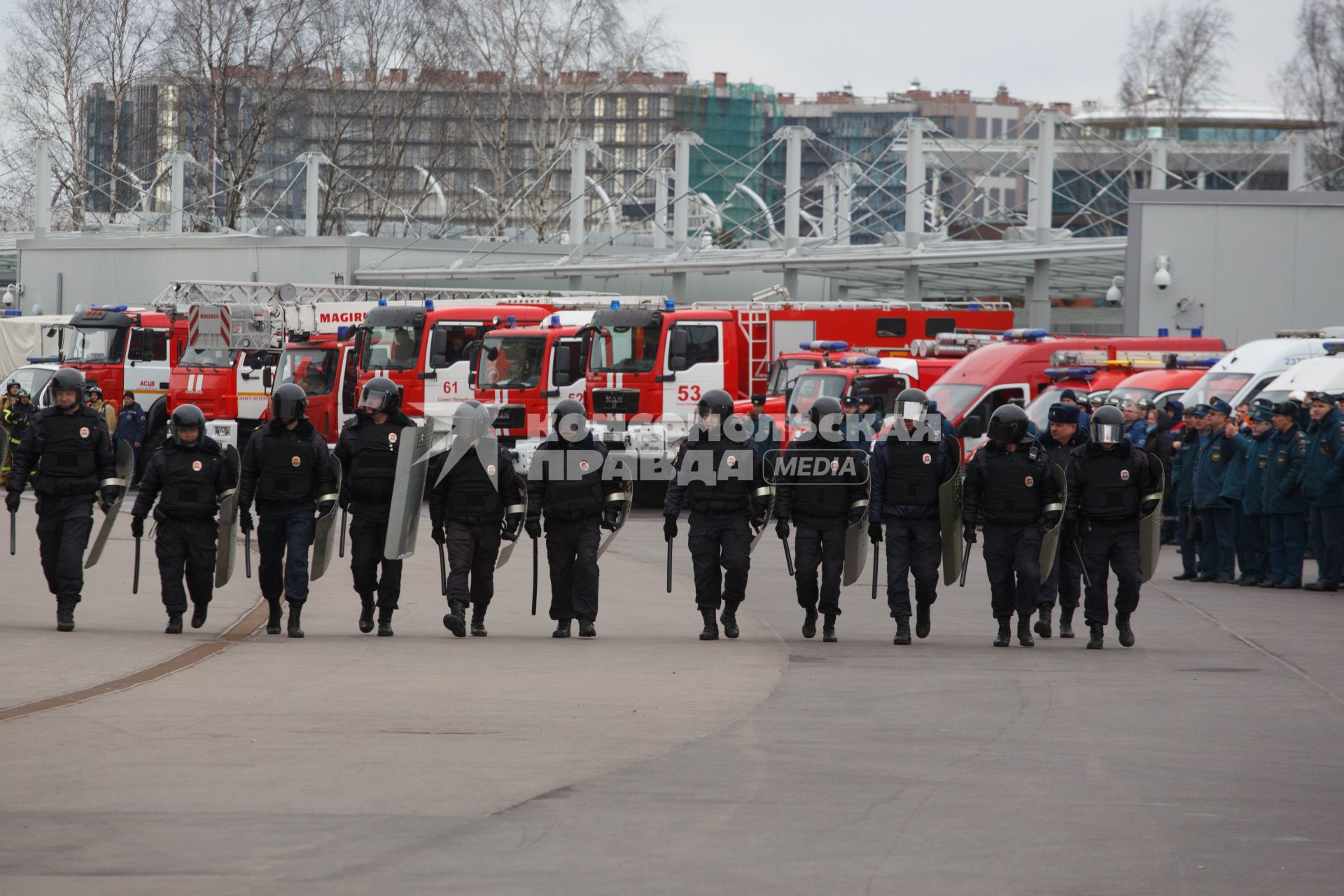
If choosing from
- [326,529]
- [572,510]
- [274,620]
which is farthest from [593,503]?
[274,620]

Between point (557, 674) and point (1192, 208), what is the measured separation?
2607cm

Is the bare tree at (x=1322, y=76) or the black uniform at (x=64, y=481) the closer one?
the black uniform at (x=64, y=481)

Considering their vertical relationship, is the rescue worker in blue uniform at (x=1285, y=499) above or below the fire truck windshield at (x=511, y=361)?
below

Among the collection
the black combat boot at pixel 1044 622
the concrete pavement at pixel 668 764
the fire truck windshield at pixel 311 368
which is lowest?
the concrete pavement at pixel 668 764

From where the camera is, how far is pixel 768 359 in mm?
26844

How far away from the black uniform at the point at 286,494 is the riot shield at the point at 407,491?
49 cm

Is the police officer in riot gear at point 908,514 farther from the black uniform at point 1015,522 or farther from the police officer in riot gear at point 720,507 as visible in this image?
the police officer in riot gear at point 720,507

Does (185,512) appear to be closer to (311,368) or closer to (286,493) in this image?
(286,493)

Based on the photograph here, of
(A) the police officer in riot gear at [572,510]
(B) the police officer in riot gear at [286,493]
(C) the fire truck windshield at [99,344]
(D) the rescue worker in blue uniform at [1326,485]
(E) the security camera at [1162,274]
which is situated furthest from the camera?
(E) the security camera at [1162,274]

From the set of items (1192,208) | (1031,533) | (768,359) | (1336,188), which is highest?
(1336,188)

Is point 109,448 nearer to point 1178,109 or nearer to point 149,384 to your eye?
point 149,384

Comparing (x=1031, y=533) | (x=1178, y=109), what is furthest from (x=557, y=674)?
(x=1178, y=109)

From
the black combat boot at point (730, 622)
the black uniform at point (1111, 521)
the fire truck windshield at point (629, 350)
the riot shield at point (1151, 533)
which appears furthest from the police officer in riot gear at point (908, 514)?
the fire truck windshield at point (629, 350)

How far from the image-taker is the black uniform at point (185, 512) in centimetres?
1211
